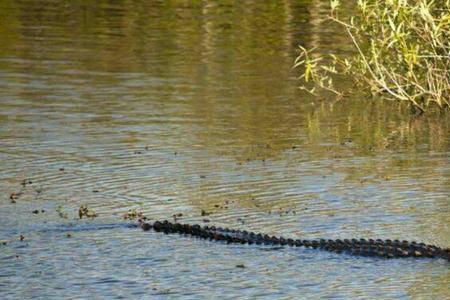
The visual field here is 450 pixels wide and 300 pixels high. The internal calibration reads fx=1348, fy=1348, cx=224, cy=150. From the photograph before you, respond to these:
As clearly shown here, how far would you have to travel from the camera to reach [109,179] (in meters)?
17.1

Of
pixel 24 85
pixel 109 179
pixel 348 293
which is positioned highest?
pixel 24 85

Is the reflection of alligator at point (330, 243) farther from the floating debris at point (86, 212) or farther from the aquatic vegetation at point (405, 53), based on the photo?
the aquatic vegetation at point (405, 53)

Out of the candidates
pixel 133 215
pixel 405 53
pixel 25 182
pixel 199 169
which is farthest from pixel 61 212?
pixel 405 53

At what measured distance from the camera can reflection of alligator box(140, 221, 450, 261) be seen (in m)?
13.1

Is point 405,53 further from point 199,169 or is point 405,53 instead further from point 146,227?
point 146,227

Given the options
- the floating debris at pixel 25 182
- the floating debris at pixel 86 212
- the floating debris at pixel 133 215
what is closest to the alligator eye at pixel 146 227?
the floating debris at pixel 133 215

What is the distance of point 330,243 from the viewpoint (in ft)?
44.1

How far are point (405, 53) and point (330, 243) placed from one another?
9.28 meters

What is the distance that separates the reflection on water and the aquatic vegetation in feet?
1.66

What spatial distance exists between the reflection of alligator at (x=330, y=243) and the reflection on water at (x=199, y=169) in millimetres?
125

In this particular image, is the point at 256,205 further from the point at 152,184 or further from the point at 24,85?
the point at 24,85

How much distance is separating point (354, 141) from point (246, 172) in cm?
354

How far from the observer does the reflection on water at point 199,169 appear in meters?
12.6

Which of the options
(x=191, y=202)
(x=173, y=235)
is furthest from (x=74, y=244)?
(x=191, y=202)
